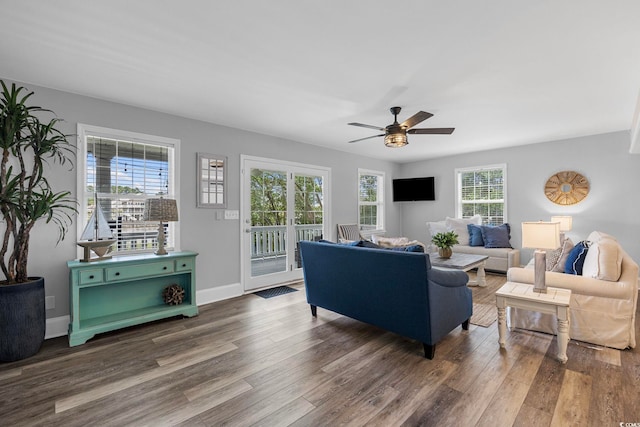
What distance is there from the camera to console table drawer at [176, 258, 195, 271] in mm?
3449

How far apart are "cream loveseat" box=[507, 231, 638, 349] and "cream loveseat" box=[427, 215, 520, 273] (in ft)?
8.76

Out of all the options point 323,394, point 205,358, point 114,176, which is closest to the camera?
point 323,394

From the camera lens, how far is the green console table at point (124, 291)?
2.83 meters

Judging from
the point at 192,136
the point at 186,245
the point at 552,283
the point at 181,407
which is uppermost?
the point at 192,136

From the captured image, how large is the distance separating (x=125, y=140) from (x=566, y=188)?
686 cm

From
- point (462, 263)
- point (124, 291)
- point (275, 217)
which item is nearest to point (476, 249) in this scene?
point (462, 263)

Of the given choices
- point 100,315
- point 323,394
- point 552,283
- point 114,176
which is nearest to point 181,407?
point 323,394

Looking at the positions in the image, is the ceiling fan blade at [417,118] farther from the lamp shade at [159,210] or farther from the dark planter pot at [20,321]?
the dark planter pot at [20,321]

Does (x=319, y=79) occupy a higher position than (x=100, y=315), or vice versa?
(x=319, y=79)

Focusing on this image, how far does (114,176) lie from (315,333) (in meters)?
2.86

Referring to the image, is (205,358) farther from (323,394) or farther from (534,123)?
(534,123)

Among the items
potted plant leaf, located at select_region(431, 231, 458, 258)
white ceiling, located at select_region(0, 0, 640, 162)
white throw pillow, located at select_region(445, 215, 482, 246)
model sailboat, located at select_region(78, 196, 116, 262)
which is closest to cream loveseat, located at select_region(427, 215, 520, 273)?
white throw pillow, located at select_region(445, 215, 482, 246)

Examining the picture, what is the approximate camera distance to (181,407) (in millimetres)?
1895

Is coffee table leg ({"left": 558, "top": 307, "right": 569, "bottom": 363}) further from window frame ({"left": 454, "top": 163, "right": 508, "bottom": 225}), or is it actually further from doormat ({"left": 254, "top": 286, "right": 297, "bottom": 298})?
window frame ({"left": 454, "top": 163, "right": 508, "bottom": 225})
